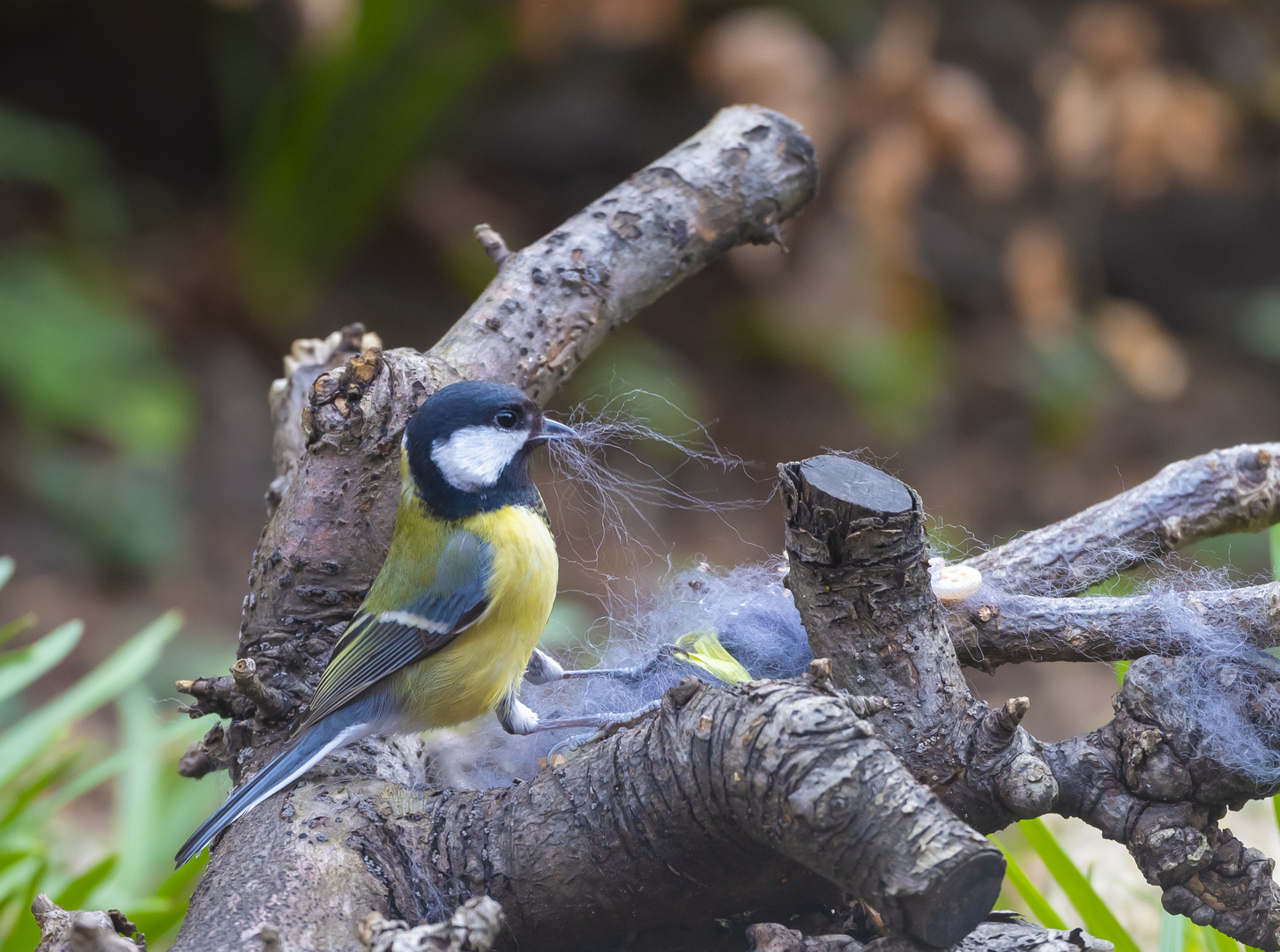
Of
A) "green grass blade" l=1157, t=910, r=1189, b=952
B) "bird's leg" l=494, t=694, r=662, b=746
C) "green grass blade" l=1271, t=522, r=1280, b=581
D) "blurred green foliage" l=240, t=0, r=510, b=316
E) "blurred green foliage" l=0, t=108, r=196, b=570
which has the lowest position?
"green grass blade" l=1157, t=910, r=1189, b=952

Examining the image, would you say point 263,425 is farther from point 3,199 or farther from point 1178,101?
point 1178,101

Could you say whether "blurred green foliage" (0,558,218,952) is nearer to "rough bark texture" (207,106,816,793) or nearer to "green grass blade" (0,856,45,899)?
"green grass blade" (0,856,45,899)

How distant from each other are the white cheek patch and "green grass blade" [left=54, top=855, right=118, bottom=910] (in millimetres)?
882

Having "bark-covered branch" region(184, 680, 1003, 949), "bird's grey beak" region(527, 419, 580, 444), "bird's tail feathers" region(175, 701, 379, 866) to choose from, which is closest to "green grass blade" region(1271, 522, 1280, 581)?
"bark-covered branch" region(184, 680, 1003, 949)

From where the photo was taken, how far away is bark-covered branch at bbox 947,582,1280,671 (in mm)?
1060

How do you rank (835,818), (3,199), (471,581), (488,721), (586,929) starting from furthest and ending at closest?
(3,199) < (488,721) < (471,581) < (586,929) < (835,818)

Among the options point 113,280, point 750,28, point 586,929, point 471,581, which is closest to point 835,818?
point 586,929

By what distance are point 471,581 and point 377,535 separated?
16 cm

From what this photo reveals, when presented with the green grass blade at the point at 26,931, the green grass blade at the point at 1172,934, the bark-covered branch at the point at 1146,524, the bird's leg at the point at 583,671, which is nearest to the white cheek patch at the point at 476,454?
the bird's leg at the point at 583,671

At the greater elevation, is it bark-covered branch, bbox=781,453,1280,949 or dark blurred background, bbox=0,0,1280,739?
dark blurred background, bbox=0,0,1280,739

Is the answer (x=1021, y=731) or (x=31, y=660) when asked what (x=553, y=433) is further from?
(x=31, y=660)

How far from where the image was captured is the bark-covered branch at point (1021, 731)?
953mm

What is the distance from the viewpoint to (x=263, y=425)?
4.39 m

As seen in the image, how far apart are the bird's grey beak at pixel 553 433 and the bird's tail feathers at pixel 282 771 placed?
39cm
